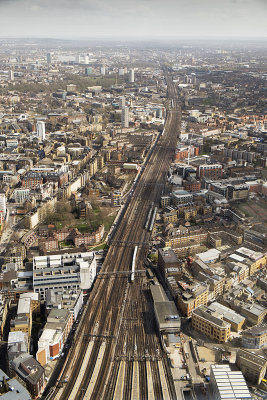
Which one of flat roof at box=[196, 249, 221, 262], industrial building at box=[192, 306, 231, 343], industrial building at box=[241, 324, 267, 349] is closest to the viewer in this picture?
industrial building at box=[241, 324, 267, 349]

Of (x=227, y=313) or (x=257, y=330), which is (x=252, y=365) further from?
(x=227, y=313)

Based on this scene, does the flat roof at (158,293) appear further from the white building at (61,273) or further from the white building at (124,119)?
the white building at (124,119)

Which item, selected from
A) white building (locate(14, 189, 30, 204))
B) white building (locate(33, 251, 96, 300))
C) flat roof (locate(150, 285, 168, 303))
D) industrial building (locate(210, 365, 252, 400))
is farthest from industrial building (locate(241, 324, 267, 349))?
white building (locate(14, 189, 30, 204))

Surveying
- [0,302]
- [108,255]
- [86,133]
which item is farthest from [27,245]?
[86,133]

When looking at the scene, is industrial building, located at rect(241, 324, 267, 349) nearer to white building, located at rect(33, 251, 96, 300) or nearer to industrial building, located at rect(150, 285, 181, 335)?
industrial building, located at rect(150, 285, 181, 335)

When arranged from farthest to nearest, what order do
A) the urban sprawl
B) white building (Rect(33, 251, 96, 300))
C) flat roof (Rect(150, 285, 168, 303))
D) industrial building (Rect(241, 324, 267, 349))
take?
white building (Rect(33, 251, 96, 300)), flat roof (Rect(150, 285, 168, 303)), industrial building (Rect(241, 324, 267, 349)), the urban sprawl

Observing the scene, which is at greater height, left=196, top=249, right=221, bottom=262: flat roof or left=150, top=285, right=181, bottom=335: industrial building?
left=196, top=249, right=221, bottom=262: flat roof

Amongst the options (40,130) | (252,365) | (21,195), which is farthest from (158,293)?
(40,130)

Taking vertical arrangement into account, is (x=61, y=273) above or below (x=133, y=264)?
above

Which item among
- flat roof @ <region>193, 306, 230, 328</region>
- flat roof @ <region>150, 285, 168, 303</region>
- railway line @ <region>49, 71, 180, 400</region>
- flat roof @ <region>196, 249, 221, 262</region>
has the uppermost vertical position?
flat roof @ <region>196, 249, 221, 262</region>
